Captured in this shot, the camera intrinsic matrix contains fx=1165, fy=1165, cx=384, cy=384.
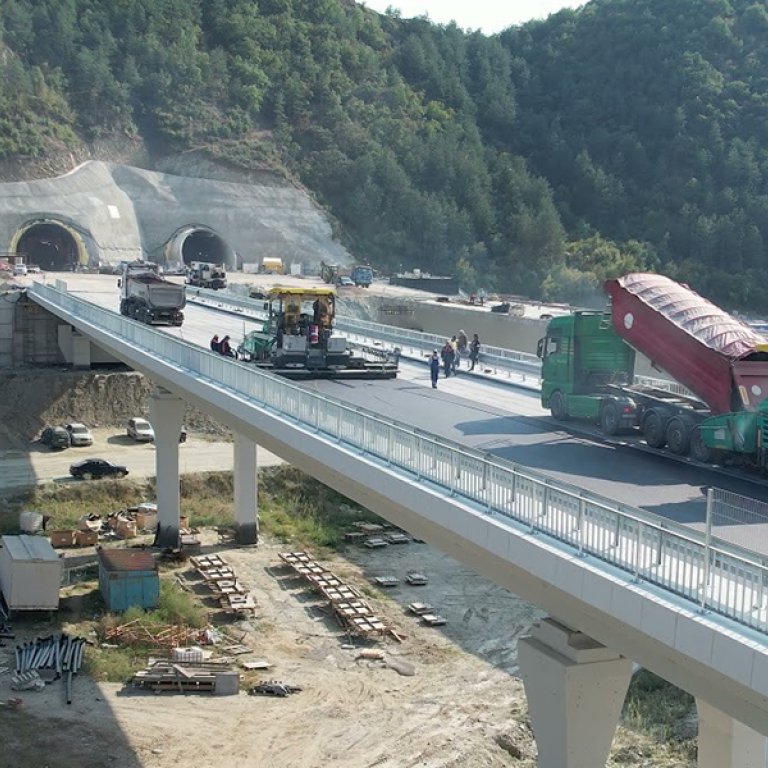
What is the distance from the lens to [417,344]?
4347 centimetres

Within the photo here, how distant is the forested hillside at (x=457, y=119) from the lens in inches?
4161

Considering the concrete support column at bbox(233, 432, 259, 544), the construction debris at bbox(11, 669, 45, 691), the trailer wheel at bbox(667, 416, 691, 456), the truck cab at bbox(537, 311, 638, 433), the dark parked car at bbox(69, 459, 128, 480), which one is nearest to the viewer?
the trailer wheel at bbox(667, 416, 691, 456)

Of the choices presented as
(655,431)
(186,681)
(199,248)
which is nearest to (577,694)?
(655,431)

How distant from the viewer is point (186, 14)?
120 metres

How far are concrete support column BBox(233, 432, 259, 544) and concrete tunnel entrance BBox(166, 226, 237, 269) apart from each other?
57964 millimetres

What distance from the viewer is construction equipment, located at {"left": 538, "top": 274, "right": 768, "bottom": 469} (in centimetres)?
1881

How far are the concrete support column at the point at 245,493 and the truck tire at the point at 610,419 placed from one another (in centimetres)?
2118

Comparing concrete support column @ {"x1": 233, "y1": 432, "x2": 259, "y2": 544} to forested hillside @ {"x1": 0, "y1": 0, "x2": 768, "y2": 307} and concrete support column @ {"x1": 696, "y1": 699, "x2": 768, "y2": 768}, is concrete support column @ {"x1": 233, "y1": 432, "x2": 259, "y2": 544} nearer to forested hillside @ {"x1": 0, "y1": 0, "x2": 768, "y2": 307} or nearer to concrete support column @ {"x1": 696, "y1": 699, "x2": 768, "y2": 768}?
concrete support column @ {"x1": 696, "y1": 699, "x2": 768, "y2": 768}

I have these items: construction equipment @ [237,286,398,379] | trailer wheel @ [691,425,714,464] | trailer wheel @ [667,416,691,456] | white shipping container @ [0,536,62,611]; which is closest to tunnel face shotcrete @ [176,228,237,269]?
white shipping container @ [0,536,62,611]

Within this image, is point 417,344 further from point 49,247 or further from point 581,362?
point 49,247

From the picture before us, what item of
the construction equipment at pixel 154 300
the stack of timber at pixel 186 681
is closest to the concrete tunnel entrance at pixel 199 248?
the construction equipment at pixel 154 300

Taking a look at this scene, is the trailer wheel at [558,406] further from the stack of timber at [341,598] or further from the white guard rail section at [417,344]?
the stack of timber at [341,598]

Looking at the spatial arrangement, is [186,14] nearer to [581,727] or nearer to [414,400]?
[414,400]

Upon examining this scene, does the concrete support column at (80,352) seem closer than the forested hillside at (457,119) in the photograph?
Yes
